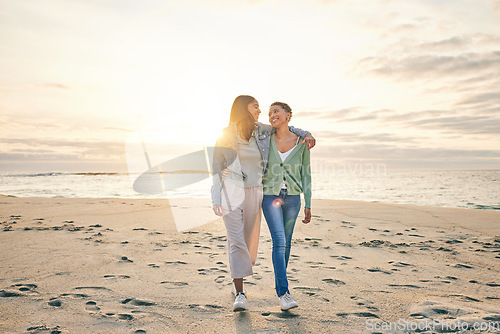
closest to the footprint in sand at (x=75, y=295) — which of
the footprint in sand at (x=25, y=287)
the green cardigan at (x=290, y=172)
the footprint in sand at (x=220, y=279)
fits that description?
the footprint in sand at (x=25, y=287)

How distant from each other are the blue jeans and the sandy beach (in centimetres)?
33

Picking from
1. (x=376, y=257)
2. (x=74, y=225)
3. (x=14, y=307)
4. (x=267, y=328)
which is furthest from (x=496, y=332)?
(x=74, y=225)

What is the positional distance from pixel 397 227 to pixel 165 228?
5683 mm

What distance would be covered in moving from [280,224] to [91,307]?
2120mm

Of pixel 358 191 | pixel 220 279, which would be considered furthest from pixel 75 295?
pixel 358 191

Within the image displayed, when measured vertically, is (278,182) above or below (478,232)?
above

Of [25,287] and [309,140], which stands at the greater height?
[309,140]

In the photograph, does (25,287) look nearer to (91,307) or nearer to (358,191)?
(91,307)

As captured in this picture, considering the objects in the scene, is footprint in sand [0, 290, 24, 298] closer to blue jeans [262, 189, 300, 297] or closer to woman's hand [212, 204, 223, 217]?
woman's hand [212, 204, 223, 217]

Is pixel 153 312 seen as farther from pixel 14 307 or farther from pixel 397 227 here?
pixel 397 227

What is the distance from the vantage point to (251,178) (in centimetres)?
366

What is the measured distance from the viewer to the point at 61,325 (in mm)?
3037

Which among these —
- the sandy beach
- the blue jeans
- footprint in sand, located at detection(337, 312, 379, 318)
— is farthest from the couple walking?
footprint in sand, located at detection(337, 312, 379, 318)

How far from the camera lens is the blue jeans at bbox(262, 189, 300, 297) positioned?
3.52 metres
